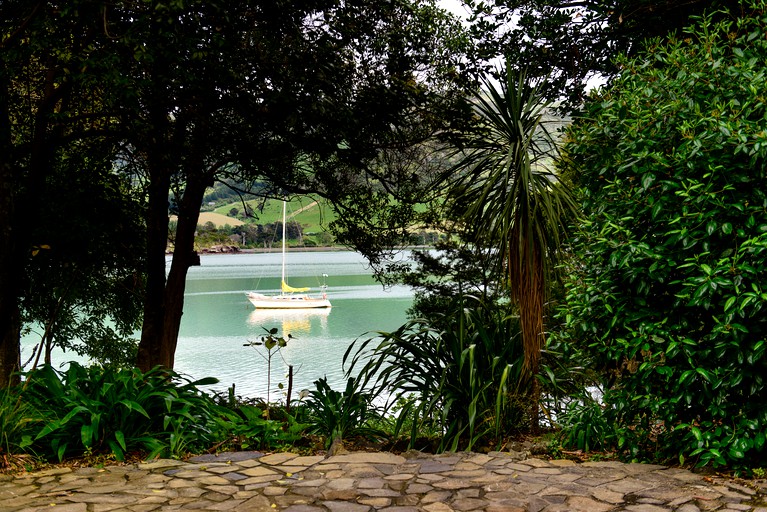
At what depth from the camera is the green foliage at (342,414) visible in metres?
5.02

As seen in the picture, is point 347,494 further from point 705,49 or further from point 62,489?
point 705,49

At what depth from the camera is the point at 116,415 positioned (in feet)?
14.5

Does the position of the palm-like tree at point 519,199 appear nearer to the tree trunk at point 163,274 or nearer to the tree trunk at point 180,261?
the tree trunk at point 163,274

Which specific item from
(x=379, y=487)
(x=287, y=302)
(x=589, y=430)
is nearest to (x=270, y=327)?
(x=287, y=302)

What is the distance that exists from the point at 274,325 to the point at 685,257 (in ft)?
102

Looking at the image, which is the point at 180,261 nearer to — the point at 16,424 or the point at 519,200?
the point at 16,424

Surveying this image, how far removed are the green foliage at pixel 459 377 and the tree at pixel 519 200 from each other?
236 mm

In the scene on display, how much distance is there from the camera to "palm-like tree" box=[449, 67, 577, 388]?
4.94m

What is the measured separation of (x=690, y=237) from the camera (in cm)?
357

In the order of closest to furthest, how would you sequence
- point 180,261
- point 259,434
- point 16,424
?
point 16,424 < point 259,434 < point 180,261

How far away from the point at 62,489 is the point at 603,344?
10.3 feet

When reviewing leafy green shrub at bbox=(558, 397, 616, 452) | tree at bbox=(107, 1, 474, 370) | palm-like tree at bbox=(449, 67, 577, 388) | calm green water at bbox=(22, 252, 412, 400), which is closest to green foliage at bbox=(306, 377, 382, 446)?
palm-like tree at bbox=(449, 67, 577, 388)

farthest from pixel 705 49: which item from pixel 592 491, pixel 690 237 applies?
pixel 592 491

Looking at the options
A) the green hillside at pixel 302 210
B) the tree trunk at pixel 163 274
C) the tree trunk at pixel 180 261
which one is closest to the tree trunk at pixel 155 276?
the tree trunk at pixel 163 274
